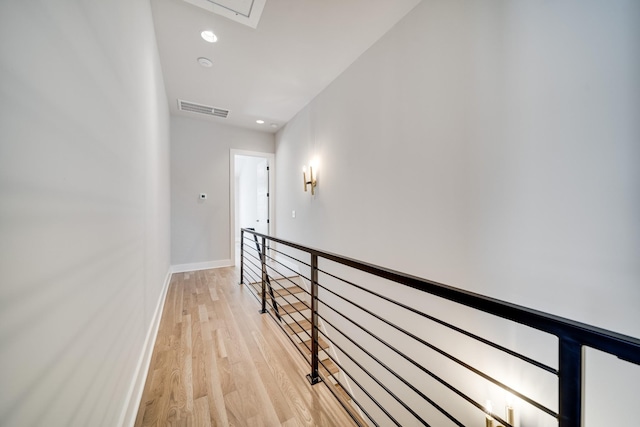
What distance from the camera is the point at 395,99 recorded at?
210cm

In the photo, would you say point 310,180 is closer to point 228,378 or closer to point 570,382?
point 228,378

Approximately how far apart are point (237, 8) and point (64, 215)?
2074mm

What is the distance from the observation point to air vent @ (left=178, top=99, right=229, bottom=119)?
349 cm

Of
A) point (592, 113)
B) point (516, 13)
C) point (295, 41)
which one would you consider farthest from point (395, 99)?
point (592, 113)

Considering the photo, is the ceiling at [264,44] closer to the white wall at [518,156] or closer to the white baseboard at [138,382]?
the white wall at [518,156]

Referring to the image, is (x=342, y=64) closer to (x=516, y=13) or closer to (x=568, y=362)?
(x=516, y=13)

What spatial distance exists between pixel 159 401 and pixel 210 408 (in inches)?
12.6

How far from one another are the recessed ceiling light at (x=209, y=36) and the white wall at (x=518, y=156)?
1516mm

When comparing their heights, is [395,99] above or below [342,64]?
below

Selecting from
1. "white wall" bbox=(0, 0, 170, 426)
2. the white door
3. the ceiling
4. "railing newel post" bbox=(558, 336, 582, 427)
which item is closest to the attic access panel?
the ceiling

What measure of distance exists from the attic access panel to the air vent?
6.24 feet

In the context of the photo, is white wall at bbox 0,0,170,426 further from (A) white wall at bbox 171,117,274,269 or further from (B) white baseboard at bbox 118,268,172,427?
(A) white wall at bbox 171,117,274,269

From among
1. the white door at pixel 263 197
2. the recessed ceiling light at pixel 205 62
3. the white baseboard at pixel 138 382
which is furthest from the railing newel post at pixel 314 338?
the white door at pixel 263 197

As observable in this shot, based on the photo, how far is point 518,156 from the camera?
130cm
